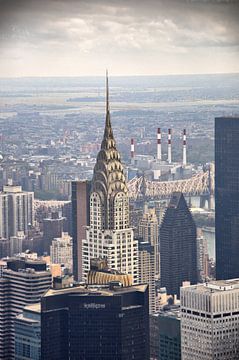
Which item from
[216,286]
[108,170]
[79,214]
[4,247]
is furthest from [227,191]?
[4,247]

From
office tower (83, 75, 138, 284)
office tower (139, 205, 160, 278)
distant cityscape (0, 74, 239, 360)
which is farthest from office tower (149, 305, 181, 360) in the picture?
office tower (139, 205, 160, 278)

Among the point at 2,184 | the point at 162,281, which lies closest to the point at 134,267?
the point at 162,281

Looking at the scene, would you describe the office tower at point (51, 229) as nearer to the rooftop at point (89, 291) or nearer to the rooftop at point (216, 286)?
the rooftop at point (89, 291)

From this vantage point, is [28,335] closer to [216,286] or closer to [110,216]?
[110,216]

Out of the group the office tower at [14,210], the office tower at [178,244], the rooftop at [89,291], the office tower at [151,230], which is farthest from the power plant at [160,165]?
the rooftop at [89,291]

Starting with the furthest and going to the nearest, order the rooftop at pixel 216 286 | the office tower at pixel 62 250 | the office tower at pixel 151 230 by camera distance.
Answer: the office tower at pixel 151 230
the office tower at pixel 62 250
the rooftop at pixel 216 286

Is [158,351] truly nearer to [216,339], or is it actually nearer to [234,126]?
[216,339]

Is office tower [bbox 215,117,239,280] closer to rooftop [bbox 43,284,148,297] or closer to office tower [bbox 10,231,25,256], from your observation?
rooftop [bbox 43,284,148,297]
